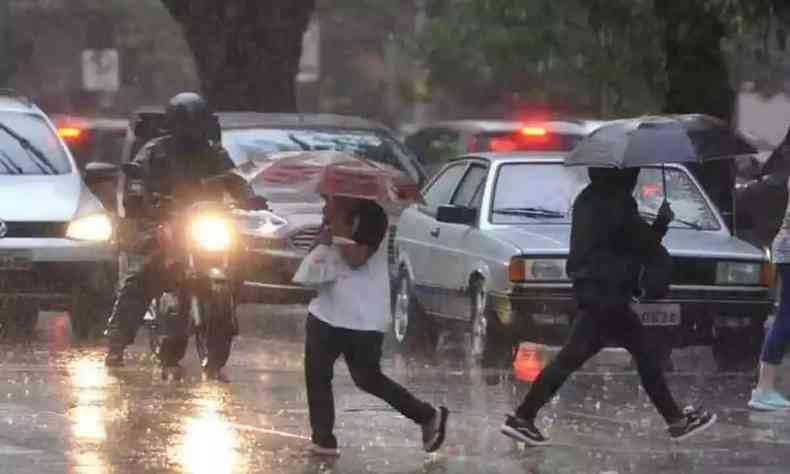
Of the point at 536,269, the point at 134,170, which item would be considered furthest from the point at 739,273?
the point at 134,170

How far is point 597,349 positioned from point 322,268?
5.05ft

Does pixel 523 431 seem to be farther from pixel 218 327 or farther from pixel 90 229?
pixel 90 229

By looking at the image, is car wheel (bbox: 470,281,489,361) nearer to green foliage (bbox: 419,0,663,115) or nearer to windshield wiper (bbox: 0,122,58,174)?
windshield wiper (bbox: 0,122,58,174)

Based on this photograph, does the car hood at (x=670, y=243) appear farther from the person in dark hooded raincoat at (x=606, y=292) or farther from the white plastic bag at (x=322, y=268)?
the white plastic bag at (x=322, y=268)

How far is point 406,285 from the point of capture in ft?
56.8

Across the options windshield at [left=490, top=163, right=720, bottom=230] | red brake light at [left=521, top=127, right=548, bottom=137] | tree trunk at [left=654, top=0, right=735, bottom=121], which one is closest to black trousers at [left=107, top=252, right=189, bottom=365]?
windshield at [left=490, top=163, right=720, bottom=230]

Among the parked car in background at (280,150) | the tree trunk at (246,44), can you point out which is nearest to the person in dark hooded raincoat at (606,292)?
the parked car in background at (280,150)

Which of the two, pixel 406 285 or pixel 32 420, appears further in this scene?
pixel 406 285

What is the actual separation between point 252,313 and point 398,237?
317 cm

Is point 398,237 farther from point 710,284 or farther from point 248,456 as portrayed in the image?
point 248,456

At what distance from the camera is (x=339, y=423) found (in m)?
11.9

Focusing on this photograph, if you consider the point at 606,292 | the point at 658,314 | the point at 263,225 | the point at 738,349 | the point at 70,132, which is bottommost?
the point at 70,132

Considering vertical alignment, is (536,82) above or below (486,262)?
below

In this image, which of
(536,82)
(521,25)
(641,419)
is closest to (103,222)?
(641,419)
